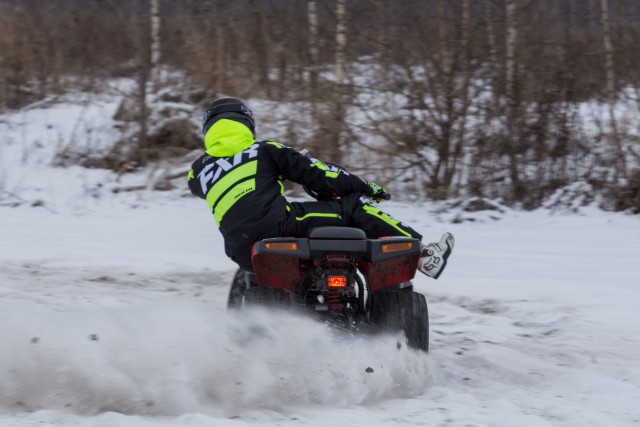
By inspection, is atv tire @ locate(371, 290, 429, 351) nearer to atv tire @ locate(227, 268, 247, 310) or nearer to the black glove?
the black glove

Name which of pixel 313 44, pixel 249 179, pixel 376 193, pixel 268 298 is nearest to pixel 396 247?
pixel 376 193

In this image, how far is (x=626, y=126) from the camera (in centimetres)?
1173

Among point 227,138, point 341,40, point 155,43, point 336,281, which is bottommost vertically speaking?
point 336,281

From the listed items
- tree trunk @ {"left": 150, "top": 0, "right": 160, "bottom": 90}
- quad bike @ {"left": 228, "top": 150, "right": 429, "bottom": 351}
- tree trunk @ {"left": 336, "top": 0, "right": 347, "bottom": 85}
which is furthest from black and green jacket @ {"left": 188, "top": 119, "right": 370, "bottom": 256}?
tree trunk @ {"left": 150, "top": 0, "right": 160, "bottom": 90}

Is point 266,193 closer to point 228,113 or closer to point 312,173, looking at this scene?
point 312,173

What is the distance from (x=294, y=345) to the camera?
4.54 meters

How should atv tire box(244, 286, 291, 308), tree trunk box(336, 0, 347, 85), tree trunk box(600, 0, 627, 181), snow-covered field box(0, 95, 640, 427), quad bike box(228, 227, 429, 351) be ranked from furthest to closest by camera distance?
tree trunk box(336, 0, 347, 85) < tree trunk box(600, 0, 627, 181) < atv tire box(244, 286, 291, 308) < quad bike box(228, 227, 429, 351) < snow-covered field box(0, 95, 640, 427)

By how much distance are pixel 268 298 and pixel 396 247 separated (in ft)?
2.57

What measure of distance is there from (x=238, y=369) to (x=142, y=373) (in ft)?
1.63

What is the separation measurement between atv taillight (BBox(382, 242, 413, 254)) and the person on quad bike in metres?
0.22

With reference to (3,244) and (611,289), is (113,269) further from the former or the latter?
(611,289)

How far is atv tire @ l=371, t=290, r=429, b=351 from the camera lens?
4848 millimetres

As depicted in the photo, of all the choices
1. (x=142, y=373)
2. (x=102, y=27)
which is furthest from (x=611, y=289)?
(x=102, y=27)

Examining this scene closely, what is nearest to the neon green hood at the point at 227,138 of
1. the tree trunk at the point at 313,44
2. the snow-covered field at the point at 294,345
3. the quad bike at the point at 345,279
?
the quad bike at the point at 345,279
